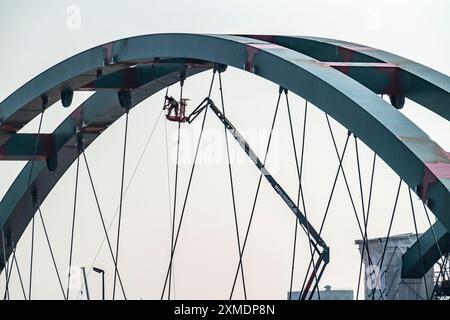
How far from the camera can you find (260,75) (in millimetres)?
43125

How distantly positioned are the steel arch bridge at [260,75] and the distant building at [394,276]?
6106 mm

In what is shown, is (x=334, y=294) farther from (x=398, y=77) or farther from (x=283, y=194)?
(x=398, y=77)

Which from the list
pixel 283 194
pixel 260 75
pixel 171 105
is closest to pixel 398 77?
pixel 260 75

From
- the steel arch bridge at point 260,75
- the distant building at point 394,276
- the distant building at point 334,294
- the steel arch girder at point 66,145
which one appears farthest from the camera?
the distant building at point 334,294

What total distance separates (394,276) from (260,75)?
111ft

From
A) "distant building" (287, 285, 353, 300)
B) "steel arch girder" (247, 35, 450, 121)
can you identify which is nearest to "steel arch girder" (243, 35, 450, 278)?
"steel arch girder" (247, 35, 450, 121)

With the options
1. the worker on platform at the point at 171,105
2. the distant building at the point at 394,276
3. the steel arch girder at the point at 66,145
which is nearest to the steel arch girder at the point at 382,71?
the steel arch girder at the point at 66,145

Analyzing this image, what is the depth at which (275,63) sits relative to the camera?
42469mm

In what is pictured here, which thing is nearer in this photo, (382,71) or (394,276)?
(382,71)

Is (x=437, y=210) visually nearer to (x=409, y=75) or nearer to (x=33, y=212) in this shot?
(x=409, y=75)

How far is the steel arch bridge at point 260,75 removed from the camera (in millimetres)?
37219

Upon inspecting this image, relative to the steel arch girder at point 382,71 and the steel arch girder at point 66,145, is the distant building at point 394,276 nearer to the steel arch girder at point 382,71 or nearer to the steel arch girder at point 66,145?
the steel arch girder at point 66,145
